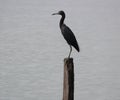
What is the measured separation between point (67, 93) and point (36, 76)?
250 inches

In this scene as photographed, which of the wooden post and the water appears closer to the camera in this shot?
the wooden post

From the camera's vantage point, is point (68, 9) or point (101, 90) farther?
point (68, 9)

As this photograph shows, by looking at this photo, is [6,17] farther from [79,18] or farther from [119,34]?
[119,34]

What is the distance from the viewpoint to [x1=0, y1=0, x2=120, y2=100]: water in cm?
1270

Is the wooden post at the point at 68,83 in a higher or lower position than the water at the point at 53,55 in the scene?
lower

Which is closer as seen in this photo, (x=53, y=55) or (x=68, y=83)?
(x=68, y=83)

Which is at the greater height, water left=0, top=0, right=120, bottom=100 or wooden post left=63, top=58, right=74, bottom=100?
water left=0, top=0, right=120, bottom=100

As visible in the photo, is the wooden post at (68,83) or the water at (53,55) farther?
the water at (53,55)

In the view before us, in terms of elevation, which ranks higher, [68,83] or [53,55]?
[53,55]

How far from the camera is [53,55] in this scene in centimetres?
1730

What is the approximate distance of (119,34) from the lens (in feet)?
72.8

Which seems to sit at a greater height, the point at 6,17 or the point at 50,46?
the point at 6,17

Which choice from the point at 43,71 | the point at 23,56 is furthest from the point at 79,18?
the point at 43,71

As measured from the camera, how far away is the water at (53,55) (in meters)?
12.7
